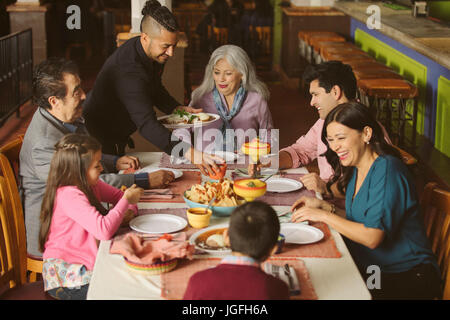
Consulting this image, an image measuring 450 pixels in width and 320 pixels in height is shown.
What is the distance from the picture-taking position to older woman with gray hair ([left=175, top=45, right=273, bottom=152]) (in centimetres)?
375

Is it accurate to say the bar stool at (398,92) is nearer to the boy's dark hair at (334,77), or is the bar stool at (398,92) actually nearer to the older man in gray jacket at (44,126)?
the boy's dark hair at (334,77)

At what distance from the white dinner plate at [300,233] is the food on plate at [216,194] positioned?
0.25 m

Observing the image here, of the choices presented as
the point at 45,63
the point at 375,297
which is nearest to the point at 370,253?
the point at 375,297

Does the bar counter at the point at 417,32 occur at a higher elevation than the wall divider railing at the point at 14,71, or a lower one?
higher

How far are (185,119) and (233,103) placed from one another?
1.60 feet

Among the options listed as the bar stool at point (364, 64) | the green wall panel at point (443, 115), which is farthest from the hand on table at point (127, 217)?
the bar stool at point (364, 64)

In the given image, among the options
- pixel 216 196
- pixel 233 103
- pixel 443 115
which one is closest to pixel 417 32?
pixel 443 115

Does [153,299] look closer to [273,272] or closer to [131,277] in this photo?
[131,277]

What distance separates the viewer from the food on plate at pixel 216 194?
2.46 metres

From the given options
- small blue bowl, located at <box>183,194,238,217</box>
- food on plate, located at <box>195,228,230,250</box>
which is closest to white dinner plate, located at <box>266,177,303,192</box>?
small blue bowl, located at <box>183,194,238,217</box>

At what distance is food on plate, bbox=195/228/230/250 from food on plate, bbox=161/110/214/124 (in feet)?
4.23

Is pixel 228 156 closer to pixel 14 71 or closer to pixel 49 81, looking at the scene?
pixel 49 81

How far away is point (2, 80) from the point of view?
677 cm
